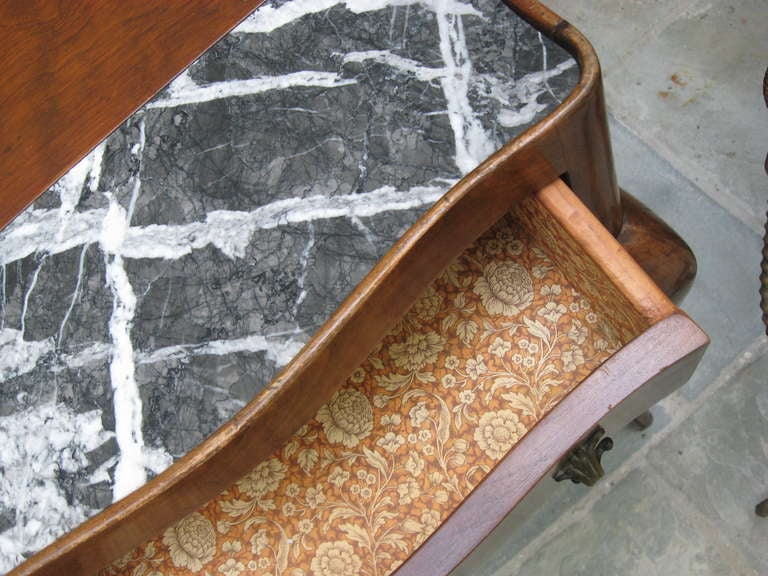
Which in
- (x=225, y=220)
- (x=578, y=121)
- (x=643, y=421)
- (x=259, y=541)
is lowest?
(x=643, y=421)

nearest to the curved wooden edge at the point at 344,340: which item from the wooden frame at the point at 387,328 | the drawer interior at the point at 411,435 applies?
the wooden frame at the point at 387,328

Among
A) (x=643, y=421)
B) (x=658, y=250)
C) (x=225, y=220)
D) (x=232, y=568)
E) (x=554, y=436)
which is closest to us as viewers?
(x=554, y=436)

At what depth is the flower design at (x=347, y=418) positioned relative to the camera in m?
0.93

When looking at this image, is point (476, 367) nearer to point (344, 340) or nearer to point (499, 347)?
point (499, 347)

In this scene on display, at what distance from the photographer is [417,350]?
37.5 inches

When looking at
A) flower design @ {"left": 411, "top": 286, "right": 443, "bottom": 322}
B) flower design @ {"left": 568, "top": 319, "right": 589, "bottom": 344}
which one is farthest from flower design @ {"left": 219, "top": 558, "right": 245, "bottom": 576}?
flower design @ {"left": 568, "top": 319, "right": 589, "bottom": 344}

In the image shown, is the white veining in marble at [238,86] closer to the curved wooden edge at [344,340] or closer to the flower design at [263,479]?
the curved wooden edge at [344,340]

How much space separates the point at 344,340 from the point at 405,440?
226 mm

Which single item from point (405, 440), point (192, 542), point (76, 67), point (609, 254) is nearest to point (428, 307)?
point (405, 440)

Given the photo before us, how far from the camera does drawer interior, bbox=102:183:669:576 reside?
2.94 ft

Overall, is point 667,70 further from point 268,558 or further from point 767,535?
point 268,558

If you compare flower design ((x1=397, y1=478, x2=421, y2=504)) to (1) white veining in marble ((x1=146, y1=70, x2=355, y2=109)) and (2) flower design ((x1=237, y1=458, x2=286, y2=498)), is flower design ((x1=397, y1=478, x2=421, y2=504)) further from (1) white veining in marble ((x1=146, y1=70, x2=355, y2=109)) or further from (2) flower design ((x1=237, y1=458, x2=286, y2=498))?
(1) white veining in marble ((x1=146, y1=70, x2=355, y2=109))

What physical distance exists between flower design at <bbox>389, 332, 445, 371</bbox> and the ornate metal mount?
21cm

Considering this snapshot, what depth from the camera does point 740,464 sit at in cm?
118
